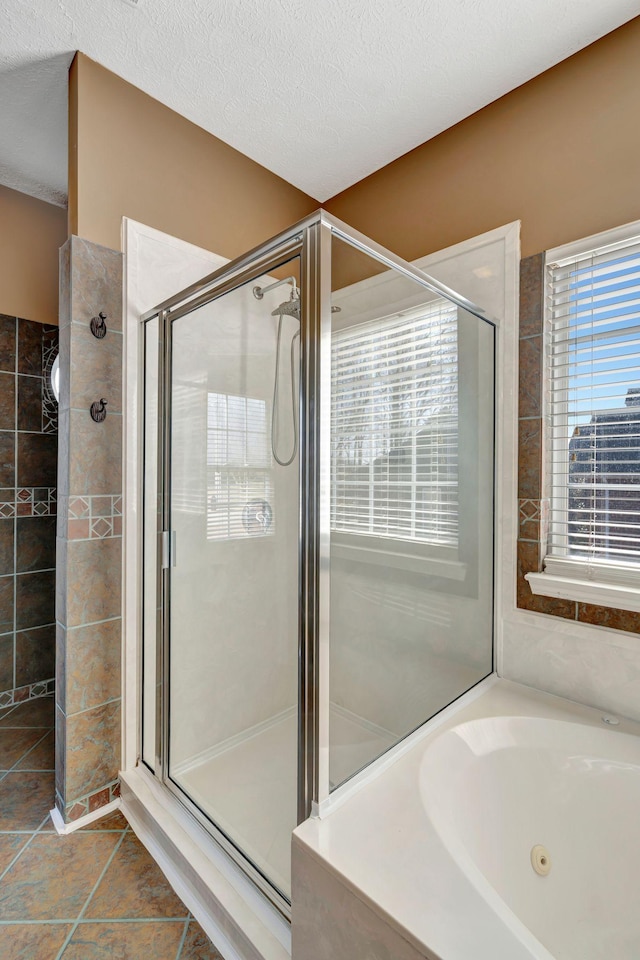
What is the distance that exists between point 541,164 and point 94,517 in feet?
6.43

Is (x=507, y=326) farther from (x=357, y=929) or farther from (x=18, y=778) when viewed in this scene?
(x=18, y=778)

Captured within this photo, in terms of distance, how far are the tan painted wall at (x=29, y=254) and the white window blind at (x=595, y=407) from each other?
7.73 ft

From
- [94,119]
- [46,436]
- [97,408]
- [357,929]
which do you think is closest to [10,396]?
[46,436]

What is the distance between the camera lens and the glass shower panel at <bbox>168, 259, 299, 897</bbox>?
4.03 ft

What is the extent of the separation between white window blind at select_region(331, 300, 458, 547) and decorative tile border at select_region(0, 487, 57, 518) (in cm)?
196

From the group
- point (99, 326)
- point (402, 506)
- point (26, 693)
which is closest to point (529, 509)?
point (402, 506)

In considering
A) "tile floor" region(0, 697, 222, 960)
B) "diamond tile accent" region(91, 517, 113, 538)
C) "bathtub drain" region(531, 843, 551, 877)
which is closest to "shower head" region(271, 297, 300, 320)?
"diamond tile accent" region(91, 517, 113, 538)

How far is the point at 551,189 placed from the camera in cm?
155

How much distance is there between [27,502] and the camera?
235 centimetres

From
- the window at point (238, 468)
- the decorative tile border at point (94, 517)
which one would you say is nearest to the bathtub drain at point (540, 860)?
the window at point (238, 468)

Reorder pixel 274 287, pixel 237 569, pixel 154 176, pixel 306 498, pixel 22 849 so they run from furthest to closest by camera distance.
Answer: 1. pixel 154 176
2. pixel 237 569
3. pixel 22 849
4. pixel 274 287
5. pixel 306 498

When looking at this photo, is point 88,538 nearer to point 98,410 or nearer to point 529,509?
point 98,410

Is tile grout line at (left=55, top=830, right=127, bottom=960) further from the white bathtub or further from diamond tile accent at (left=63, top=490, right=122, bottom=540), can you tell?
diamond tile accent at (left=63, top=490, right=122, bottom=540)

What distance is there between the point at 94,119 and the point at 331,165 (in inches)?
39.1
